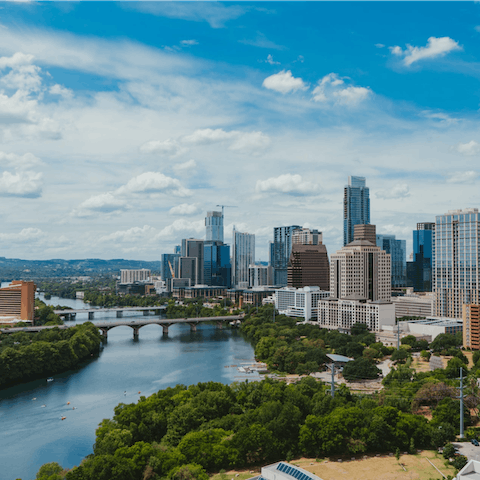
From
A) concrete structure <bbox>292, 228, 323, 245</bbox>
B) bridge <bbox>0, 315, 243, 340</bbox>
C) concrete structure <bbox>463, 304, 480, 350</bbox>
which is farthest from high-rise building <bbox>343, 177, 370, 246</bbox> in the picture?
concrete structure <bbox>463, 304, 480, 350</bbox>

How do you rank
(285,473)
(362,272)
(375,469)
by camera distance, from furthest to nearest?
1. (362,272)
2. (375,469)
3. (285,473)

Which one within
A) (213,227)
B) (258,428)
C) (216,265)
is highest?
(213,227)

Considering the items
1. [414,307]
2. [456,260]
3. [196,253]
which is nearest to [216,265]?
[196,253]

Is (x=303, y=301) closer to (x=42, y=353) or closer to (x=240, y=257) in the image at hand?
(x=42, y=353)

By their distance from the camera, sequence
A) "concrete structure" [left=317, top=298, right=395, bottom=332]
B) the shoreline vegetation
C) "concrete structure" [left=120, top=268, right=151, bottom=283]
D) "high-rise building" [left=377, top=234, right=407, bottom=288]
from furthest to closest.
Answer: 1. "concrete structure" [left=120, top=268, right=151, bottom=283]
2. "high-rise building" [left=377, top=234, right=407, bottom=288]
3. "concrete structure" [left=317, top=298, right=395, bottom=332]
4. the shoreline vegetation

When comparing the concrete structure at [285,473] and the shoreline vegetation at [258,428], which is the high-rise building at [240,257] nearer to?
the shoreline vegetation at [258,428]

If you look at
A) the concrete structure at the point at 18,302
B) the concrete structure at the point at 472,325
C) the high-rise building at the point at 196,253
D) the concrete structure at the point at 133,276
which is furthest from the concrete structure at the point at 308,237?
the concrete structure at the point at 133,276

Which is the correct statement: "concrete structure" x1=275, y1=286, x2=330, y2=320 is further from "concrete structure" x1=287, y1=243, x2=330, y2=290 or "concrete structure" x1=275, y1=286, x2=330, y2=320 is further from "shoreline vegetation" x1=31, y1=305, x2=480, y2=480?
"shoreline vegetation" x1=31, y1=305, x2=480, y2=480
